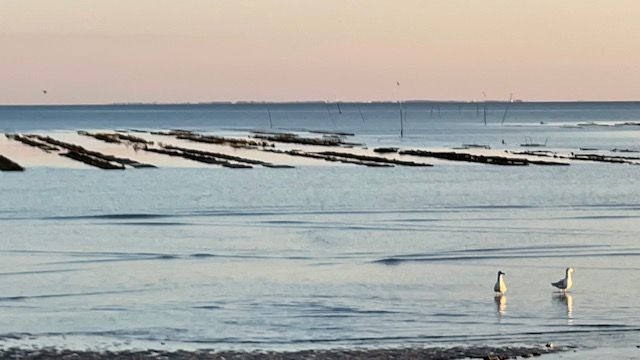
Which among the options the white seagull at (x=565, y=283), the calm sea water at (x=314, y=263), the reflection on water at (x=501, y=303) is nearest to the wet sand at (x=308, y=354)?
the calm sea water at (x=314, y=263)

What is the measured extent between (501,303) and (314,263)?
21.4ft

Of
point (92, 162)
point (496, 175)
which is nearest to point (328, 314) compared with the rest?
point (496, 175)

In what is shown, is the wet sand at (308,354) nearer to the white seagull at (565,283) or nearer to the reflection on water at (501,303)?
the reflection on water at (501,303)

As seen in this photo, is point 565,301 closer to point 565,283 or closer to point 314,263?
point 565,283

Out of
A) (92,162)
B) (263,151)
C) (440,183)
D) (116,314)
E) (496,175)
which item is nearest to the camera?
(116,314)

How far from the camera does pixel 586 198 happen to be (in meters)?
46.5

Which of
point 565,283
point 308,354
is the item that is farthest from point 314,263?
point 308,354

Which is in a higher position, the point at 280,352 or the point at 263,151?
the point at 263,151

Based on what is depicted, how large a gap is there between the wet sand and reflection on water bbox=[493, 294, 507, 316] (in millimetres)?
3457

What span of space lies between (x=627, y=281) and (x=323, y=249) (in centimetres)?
807

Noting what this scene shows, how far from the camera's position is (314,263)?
1066 inches

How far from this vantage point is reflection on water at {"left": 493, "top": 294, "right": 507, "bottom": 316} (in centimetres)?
2053

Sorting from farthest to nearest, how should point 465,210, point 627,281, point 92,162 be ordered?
point 92,162 < point 465,210 < point 627,281

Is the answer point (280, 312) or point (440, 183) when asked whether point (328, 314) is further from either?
point (440, 183)
